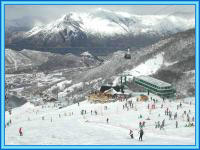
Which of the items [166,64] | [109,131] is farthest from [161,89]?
[166,64]

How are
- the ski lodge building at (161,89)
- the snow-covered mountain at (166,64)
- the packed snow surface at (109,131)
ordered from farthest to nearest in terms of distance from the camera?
the snow-covered mountain at (166,64), the ski lodge building at (161,89), the packed snow surface at (109,131)

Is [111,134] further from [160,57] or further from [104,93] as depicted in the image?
[160,57]

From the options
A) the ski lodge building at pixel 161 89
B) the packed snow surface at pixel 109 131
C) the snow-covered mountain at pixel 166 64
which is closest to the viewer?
the packed snow surface at pixel 109 131

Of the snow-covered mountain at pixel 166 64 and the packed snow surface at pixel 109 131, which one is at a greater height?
the snow-covered mountain at pixel 166 64

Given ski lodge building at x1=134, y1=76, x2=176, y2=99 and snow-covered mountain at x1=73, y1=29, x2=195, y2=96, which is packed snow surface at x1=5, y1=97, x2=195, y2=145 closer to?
ski lodge building at x1=134, y1=76, x2=176, y2=99

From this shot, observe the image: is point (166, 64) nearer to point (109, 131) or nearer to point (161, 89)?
point (161, 89)

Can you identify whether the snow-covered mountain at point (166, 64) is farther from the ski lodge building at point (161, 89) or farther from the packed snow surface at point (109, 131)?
the packed snow surface at point (109, 131)

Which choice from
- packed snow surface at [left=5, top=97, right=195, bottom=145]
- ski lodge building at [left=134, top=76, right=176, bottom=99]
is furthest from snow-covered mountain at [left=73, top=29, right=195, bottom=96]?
packed snow surface at [left=5, top=97, right=195, bottom=145]

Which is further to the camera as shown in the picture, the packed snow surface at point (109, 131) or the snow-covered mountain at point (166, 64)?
the snow-covered mountain at point (166, 64)

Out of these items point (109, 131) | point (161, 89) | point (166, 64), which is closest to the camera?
point (109, 131)

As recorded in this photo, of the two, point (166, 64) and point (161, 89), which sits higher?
point (166, 64)

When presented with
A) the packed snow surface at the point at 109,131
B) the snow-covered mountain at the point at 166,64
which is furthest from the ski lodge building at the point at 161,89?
the snow-covered mountain at the point at 166,64
